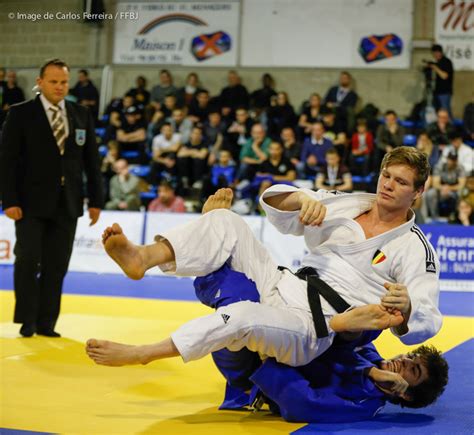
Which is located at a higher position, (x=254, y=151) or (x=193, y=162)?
(x=254, y=151)

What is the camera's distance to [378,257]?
3.76 m

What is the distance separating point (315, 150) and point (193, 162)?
90.1 inches

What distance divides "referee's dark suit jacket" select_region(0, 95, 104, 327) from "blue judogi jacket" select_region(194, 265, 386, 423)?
7.26ft

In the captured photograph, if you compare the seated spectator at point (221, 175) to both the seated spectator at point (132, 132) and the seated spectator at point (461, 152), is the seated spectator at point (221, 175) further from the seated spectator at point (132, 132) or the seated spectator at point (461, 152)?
the seated spectator at point (461, 152)

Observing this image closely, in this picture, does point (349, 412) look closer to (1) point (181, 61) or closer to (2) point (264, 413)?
(2) point (264, 413)

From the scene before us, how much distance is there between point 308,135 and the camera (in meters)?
14.6

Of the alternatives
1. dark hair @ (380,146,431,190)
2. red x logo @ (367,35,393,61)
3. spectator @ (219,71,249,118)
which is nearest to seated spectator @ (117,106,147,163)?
spectator @ (219,71,249,118)

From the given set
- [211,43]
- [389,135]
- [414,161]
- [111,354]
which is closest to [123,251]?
[111,354]

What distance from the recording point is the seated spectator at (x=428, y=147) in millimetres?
12898

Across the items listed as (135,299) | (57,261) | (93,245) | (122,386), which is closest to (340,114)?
(93,245)

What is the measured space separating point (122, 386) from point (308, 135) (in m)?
10.8

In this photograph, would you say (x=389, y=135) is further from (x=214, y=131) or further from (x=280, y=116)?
(x=214, y=131)

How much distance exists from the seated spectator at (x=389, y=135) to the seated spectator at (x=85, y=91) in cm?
617

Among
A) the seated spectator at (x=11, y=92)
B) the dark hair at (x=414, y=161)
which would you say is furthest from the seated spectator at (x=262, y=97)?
the dark hair at (x=414, y=161)
